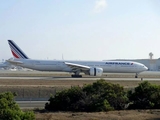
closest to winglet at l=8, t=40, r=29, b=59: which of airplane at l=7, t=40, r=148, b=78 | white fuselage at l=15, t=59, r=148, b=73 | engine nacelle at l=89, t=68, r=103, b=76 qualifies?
airplane at l=7, t=40, r=148, b=78

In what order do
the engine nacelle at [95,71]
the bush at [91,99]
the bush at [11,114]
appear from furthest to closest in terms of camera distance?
1. the engine nacelle at [95,71]
2. the bush at [91,99]
3. the bush at [11,114]

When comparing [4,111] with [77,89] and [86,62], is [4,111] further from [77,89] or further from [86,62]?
[86,62]

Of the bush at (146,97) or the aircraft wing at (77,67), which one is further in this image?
the aircraft wing at (77,67)

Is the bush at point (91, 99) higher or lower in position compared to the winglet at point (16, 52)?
lower

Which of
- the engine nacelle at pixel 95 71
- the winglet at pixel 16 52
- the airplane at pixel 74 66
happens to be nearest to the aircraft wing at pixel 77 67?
the airplane at pixel 74 66

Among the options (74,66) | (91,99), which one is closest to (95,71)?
(74,66)

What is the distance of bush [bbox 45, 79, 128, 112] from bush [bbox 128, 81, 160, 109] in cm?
90

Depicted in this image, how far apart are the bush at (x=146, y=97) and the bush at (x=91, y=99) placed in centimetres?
90

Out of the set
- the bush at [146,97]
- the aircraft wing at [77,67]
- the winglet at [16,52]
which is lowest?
the bush at [146,97]

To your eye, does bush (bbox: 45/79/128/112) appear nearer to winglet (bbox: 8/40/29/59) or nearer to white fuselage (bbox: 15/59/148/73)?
white fuselage (bbox: 15/59/148/73)

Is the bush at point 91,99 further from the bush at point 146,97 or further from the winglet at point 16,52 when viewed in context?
the winglet at point 16,52

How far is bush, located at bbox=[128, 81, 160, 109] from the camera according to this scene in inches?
878

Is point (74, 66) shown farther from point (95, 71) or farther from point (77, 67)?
point (95, 71)

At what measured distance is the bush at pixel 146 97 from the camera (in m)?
22.3
